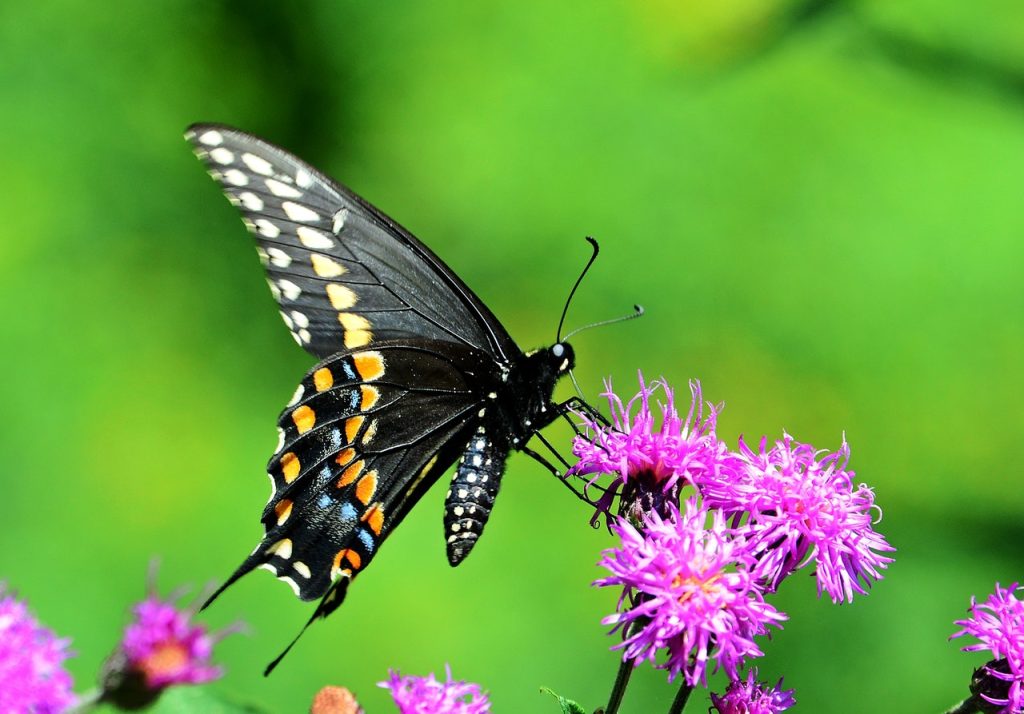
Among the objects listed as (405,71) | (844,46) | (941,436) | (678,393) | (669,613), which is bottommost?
(669,613)

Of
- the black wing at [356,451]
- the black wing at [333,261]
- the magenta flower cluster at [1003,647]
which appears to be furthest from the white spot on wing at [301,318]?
the magenta flower cluster at [1003,647]

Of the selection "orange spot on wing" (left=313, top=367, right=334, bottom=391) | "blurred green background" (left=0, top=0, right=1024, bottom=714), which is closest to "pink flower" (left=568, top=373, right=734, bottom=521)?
"orange spot on wing" (left=313, top=367, right=334, bottom=391)

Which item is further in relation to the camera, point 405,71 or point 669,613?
point 405,71

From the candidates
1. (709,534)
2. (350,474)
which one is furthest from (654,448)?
(350,474)

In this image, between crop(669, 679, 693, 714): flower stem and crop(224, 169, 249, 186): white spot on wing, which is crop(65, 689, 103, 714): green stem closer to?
crop(669, 679, 693, 714): flower stem

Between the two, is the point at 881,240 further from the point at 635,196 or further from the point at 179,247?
the point at 179,247

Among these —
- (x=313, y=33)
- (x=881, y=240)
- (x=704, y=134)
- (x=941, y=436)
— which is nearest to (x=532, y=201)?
(x=704, y=134)

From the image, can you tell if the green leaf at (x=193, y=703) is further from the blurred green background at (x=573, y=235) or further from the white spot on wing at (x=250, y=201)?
the blurred green background at (x=573, y=235)
